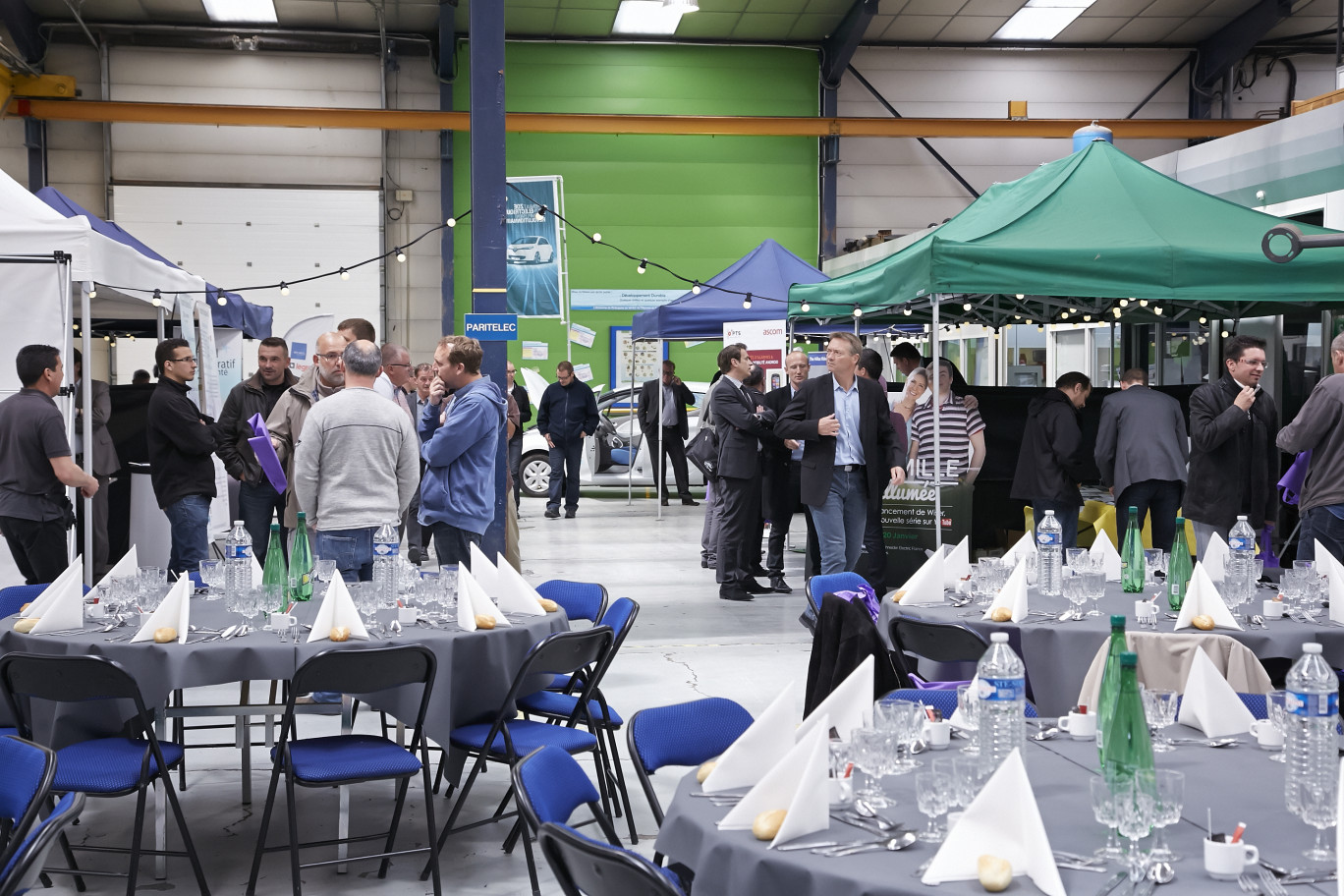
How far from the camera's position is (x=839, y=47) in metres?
17.1

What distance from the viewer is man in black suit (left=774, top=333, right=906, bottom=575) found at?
276 inches

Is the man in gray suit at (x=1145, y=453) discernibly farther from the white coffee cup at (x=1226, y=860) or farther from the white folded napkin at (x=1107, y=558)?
the white coffee cup at (x=1226, y=860)

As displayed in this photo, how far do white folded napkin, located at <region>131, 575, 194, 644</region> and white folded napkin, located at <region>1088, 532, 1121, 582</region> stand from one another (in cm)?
343

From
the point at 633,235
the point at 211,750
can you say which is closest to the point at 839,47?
the point at 633,235

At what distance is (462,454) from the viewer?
5418 millimetres

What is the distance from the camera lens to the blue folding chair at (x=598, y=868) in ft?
6.24

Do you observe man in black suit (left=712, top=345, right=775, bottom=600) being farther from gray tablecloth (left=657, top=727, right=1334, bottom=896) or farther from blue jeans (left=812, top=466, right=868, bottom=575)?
gray tablecloth (left=657, top=727, right=1334, bottom=896)

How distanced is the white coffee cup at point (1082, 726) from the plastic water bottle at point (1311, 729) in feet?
1.68

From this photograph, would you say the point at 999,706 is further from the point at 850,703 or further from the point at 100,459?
the point at 100,459

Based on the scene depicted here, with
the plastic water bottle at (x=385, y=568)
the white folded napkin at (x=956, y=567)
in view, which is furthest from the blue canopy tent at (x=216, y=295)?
the white folded napkin at (x=956, y=567)

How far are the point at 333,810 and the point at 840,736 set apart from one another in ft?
7.59

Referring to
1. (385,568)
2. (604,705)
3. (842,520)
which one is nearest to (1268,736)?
(604,705)

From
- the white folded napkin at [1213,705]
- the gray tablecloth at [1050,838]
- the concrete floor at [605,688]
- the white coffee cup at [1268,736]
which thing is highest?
the white folded napkin at [1213,705]

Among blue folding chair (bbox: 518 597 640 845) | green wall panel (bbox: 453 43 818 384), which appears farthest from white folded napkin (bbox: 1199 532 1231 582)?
green wall panel (bbox: 453 43 818 384)
